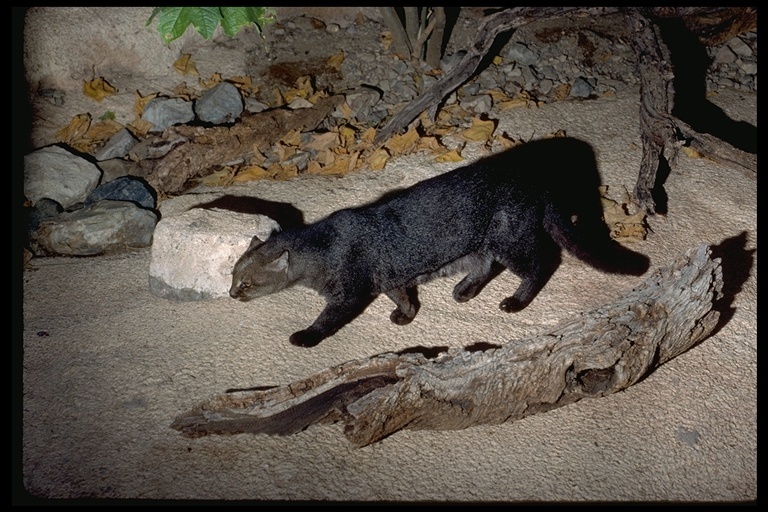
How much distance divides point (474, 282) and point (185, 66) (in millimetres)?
4166

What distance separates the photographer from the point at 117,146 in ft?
19.2

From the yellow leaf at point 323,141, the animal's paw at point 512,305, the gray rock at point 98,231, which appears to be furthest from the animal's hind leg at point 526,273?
the gray rock at point 98,231

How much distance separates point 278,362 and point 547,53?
463cm

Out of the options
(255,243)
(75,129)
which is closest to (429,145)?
(255,243)

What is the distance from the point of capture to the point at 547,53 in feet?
22.0

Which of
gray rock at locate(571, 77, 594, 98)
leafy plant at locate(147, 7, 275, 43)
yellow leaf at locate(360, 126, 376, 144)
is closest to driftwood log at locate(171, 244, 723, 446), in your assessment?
leafy plant at locate(147, 7, 275, 43)

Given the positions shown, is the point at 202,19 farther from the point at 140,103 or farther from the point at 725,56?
the point at 725,56

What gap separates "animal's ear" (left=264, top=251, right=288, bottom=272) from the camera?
3.95 m

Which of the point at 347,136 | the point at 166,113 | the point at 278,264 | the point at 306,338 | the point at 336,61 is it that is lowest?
the point at 306,338

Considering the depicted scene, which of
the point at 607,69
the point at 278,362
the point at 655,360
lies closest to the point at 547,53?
the point at 607,69

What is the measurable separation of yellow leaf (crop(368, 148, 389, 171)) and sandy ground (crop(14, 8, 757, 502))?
74 cm

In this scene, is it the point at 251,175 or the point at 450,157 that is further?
the point at 251,175
